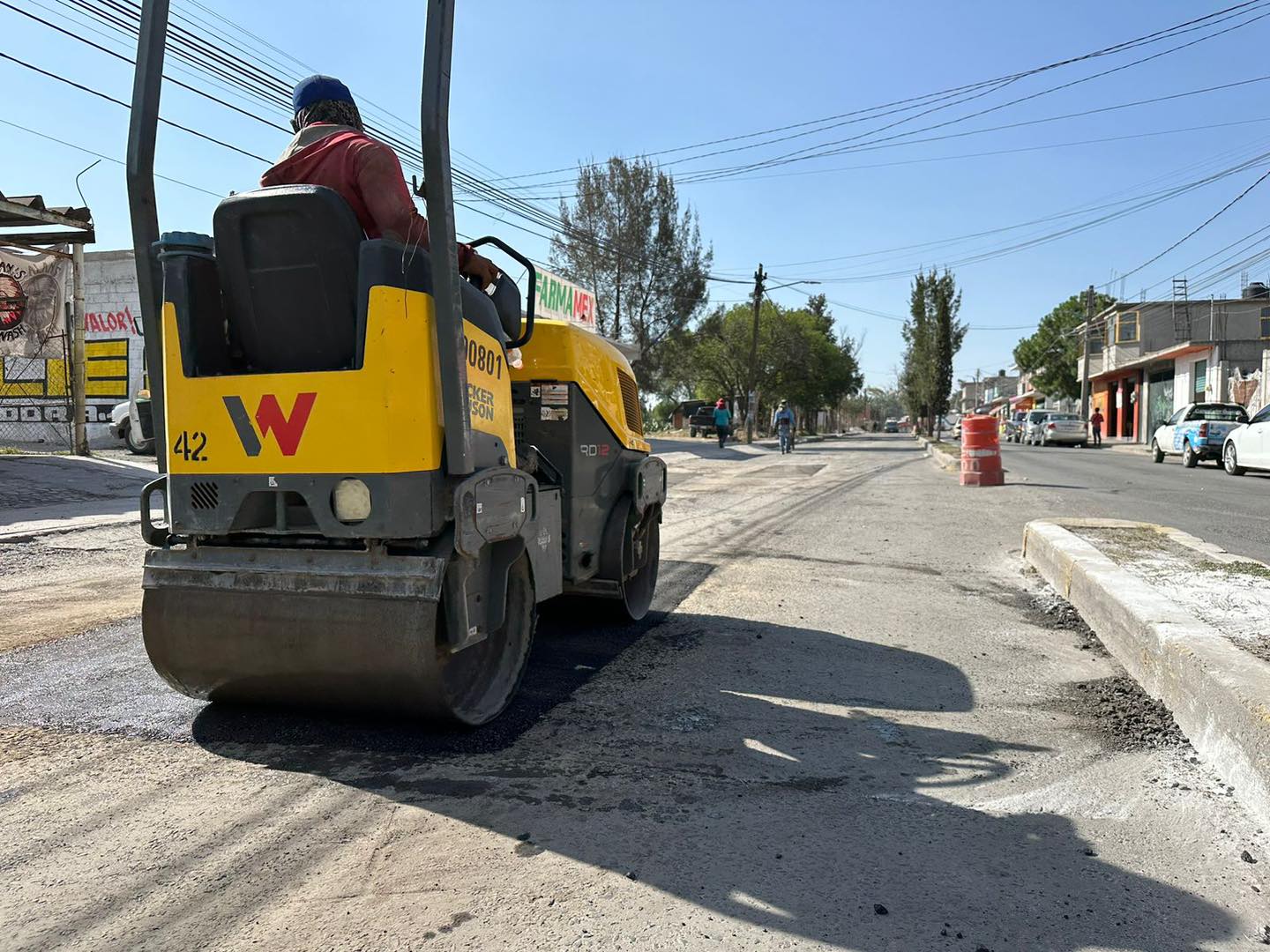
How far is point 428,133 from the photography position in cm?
310

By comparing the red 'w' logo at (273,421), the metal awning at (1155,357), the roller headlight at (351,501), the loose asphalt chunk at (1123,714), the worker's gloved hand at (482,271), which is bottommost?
the loose asphalt chunk at (1123,714)

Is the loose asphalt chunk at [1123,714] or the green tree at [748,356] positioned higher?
the green tree at [748,356]

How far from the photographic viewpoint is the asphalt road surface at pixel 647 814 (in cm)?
232

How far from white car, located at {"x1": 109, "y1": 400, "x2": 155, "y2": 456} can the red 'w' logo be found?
15.5 meters

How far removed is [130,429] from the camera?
63.8ft

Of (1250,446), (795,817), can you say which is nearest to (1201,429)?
(1250,446)

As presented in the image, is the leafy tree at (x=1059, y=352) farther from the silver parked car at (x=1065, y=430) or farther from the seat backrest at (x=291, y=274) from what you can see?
the seat backrest at (x=291, y=274)

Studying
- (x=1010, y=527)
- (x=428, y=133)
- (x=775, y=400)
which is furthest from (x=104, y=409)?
(x=775, y=400)

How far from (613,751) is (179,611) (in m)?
1.80

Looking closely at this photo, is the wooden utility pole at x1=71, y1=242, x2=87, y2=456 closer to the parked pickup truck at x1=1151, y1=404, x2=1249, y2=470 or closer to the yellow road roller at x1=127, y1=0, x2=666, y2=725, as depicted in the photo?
the yellow road roller at x1=127, y1=0, x2=666, y2=725

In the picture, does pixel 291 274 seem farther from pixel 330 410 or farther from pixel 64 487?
pixel 64 487

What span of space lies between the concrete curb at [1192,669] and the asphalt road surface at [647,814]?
0.11 metres

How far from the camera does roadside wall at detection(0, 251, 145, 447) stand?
74.6 feet

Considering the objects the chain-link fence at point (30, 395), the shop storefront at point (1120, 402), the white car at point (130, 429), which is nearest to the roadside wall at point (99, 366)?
the chain-link fence at point (30, 395)
